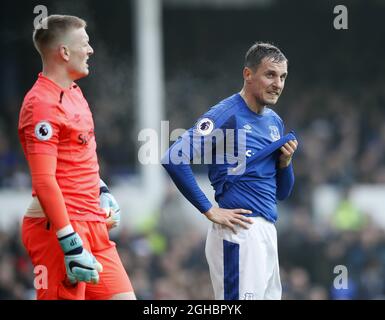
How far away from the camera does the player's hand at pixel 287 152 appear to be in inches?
251

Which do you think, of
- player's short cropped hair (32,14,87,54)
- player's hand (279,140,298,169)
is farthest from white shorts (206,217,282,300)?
player's short cropped hair (32,14,87,54)

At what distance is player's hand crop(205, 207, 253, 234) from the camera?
249 inches

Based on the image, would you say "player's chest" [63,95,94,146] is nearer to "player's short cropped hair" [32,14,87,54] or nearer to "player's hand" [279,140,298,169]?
"player's short cropped hair" [32,14,87,54]

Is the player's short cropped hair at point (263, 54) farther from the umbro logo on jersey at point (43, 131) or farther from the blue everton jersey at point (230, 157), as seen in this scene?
the umbro logo on jersey at point (43, 131)

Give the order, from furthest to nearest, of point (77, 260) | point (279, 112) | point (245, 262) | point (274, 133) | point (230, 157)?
point (279, 112) < point (274, 133) < point (230, 157) < point (245, 262) < point (77, 260)

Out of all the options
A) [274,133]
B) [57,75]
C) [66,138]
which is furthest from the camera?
[274,133]

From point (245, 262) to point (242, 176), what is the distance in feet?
1.60

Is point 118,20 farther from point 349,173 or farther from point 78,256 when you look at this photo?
point 78,256

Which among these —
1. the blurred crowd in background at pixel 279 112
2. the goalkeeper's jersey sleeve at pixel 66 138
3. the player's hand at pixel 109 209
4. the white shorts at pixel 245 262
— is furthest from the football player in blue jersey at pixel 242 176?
the blurred crowd in background at pixel 279 112

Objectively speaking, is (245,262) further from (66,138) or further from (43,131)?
(43,131)

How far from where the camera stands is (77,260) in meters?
5.84

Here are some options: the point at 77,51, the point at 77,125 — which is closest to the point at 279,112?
the point at 77,51

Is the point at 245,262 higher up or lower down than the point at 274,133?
lower down
